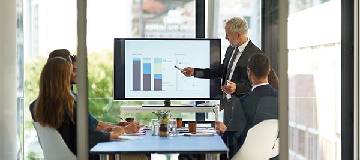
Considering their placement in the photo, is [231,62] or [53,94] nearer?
[53,94]

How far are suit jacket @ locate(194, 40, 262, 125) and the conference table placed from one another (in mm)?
244

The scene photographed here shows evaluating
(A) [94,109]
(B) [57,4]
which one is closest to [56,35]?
(B) [57,4]

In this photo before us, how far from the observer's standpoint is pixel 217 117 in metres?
3.80

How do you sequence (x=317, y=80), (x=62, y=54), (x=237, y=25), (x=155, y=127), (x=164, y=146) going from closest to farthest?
(x=62, y=54)
(x=164, y=146)
(x=155, y=127)
(x=237, y=25)
(x=317, y=80)

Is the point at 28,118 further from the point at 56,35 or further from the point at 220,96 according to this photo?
the point at 220,96

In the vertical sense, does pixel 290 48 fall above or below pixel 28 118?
above

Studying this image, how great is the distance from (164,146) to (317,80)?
4.63 ft

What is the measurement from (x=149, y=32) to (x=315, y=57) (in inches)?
54.2

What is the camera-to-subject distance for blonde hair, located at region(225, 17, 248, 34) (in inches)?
152

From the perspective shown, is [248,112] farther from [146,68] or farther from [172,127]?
[146,68]
